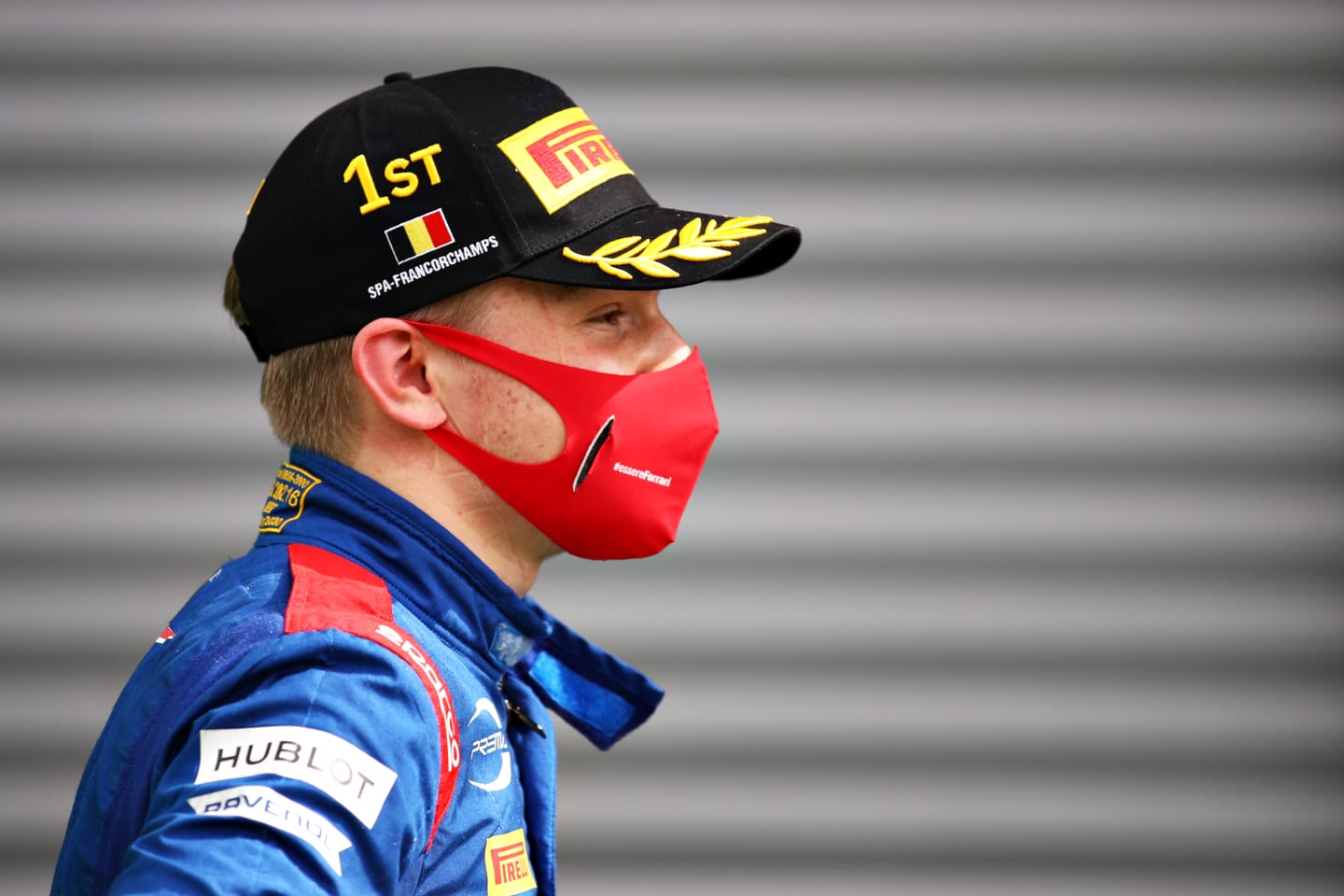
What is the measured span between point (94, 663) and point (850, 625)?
2070mm

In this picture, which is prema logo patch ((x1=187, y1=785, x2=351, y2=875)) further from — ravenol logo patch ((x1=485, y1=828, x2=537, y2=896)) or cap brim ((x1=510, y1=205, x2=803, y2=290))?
cap brim ((x1=510, y1=205, x2=803, y2=290))

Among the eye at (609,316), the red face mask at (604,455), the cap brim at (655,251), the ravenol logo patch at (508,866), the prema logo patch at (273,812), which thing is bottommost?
the ravenol logo patch at (508,866)

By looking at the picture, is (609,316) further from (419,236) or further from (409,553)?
(409,553)

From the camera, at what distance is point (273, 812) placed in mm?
1180

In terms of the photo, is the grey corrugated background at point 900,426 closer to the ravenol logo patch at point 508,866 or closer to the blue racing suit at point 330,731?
the blue racing suit at point 330,731

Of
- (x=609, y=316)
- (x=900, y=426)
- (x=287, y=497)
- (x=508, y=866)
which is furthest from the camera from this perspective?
(x=900, y=426)

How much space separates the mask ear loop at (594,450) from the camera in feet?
5.87

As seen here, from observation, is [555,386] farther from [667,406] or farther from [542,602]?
[542,602]

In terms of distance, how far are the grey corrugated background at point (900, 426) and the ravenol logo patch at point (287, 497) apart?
1.80m

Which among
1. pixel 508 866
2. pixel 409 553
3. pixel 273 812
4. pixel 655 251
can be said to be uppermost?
pixel 655 251

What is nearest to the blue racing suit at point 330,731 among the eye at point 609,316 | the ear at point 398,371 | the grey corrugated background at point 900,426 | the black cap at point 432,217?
the ear at point 398,371

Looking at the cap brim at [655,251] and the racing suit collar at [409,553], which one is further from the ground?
the cap brim at [655,251]

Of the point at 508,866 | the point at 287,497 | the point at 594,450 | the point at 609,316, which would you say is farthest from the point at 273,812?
the point at 609,316

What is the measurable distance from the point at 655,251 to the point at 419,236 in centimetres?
32
